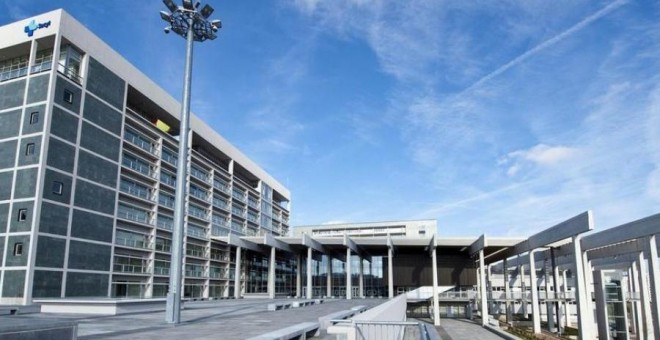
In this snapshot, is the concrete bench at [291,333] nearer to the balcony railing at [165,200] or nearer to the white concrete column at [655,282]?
the white concrete column at [655,282]

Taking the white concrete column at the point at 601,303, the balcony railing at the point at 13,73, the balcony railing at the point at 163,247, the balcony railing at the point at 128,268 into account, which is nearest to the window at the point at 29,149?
the balcony railing at the point at 13,73

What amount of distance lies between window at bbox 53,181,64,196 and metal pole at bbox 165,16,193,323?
24.9m

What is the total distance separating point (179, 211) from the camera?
21.4 m

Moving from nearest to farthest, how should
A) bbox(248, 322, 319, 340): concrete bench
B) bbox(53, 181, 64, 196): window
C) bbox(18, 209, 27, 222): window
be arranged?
bbox(248, 322, 319, 340): concrete bench
bbox(18, 209, 27, 222): window
bbox(53, 181, 64, 196): window

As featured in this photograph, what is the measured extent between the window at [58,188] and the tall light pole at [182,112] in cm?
2470

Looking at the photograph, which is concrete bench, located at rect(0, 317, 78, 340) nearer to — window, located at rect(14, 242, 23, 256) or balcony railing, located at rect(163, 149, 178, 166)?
window, located at rect(14, 242, 23, 256)

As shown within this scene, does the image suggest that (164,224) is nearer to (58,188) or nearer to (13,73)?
(58,188)

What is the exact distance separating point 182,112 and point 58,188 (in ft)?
83.5

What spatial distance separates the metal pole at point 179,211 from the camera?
66.9 ft

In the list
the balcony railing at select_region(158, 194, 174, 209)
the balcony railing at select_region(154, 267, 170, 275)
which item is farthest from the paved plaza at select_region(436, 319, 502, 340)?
the balcony railing at select_region(158, 194, 174, 209)

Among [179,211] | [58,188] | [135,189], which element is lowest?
[179,211]

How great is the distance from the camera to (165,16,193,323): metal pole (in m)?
20.4

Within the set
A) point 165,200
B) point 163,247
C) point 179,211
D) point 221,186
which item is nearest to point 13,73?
point 165,200

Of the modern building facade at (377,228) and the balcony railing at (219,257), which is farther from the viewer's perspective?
the modern building facade at (377,228)
